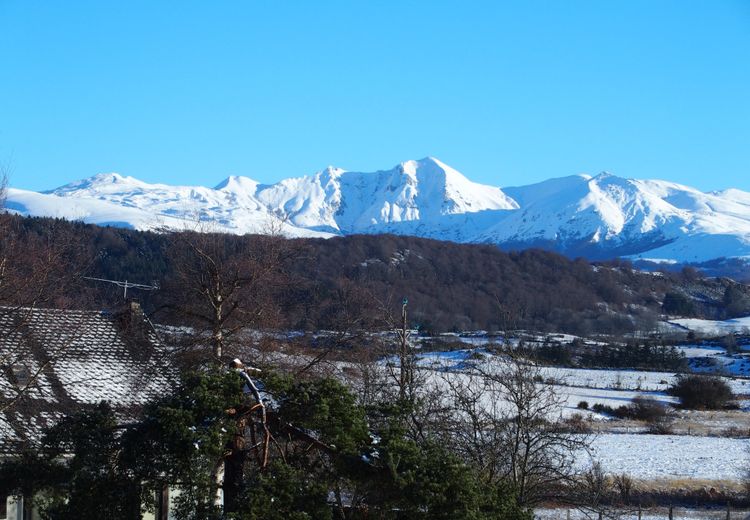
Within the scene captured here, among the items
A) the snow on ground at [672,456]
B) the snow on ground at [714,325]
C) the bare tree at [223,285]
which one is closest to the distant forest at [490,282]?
the snow on ground at [714,325]

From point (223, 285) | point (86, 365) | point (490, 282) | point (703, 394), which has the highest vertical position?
point (490, 282)

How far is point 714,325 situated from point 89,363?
133166mm

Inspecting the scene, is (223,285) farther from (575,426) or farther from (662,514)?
(662,514)

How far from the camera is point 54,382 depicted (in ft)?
57.5

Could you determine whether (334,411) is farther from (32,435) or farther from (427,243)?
(427,243)

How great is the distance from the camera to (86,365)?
19297mm

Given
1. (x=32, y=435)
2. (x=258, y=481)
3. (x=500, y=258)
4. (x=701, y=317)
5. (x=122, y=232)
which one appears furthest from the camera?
(x=701, y=317)

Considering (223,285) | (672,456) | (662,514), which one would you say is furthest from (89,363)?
(672,456)

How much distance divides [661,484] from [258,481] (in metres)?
25.1

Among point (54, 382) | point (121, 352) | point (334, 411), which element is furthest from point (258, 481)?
point (121, 352)

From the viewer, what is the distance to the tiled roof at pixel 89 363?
16.0 meters

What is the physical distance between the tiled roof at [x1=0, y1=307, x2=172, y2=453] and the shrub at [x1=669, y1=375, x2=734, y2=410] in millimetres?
42538

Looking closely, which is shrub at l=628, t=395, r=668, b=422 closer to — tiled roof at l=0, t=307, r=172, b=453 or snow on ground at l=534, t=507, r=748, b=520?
snow on ground at l=534, t=507, r=748, b=520

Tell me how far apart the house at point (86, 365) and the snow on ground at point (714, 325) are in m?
114
